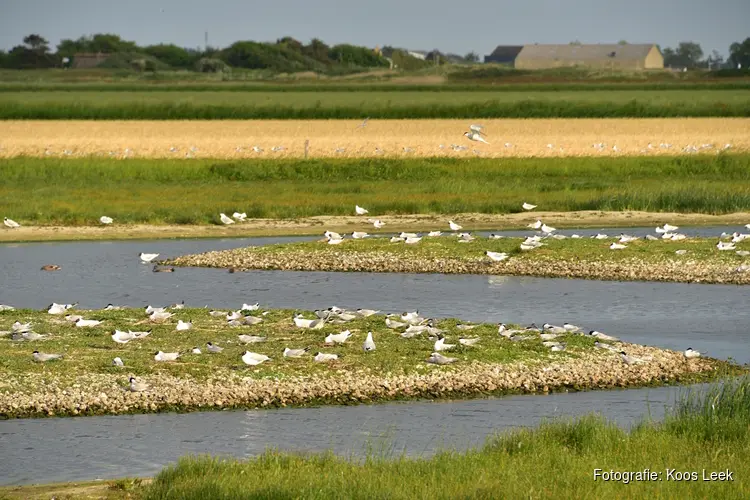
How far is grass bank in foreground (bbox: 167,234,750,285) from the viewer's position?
31.3 metres

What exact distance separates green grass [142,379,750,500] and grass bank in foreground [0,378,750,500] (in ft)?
0.04

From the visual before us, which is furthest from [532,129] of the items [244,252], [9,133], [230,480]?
[230,480]

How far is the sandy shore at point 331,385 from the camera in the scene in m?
17.5

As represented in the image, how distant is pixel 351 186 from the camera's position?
167 ft

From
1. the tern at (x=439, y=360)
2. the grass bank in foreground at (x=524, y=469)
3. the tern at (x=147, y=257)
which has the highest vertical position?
the grass bank in foreground at (x=524, y=469)

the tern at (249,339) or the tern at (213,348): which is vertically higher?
the tern at (213,348)

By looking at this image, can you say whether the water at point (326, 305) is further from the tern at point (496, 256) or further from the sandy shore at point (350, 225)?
the sandy shore at point (350, 225)

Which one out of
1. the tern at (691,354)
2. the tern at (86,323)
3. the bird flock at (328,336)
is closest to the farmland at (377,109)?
the bird flock at (328,336)

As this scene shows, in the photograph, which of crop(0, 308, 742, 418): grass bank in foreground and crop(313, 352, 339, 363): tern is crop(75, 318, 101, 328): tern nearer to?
crop(0, 308, 742, 418): grass bank in foreground

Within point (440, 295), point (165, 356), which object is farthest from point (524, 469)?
point (440, 295)

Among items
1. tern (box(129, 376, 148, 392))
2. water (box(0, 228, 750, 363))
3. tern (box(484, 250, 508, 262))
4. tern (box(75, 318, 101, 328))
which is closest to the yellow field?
tern (box(484, 250, 508, 262))

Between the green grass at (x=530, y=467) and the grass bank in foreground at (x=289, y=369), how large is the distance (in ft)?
10.4

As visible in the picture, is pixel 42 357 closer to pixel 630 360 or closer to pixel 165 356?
pixel 165 356

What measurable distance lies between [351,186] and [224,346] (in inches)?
1192
